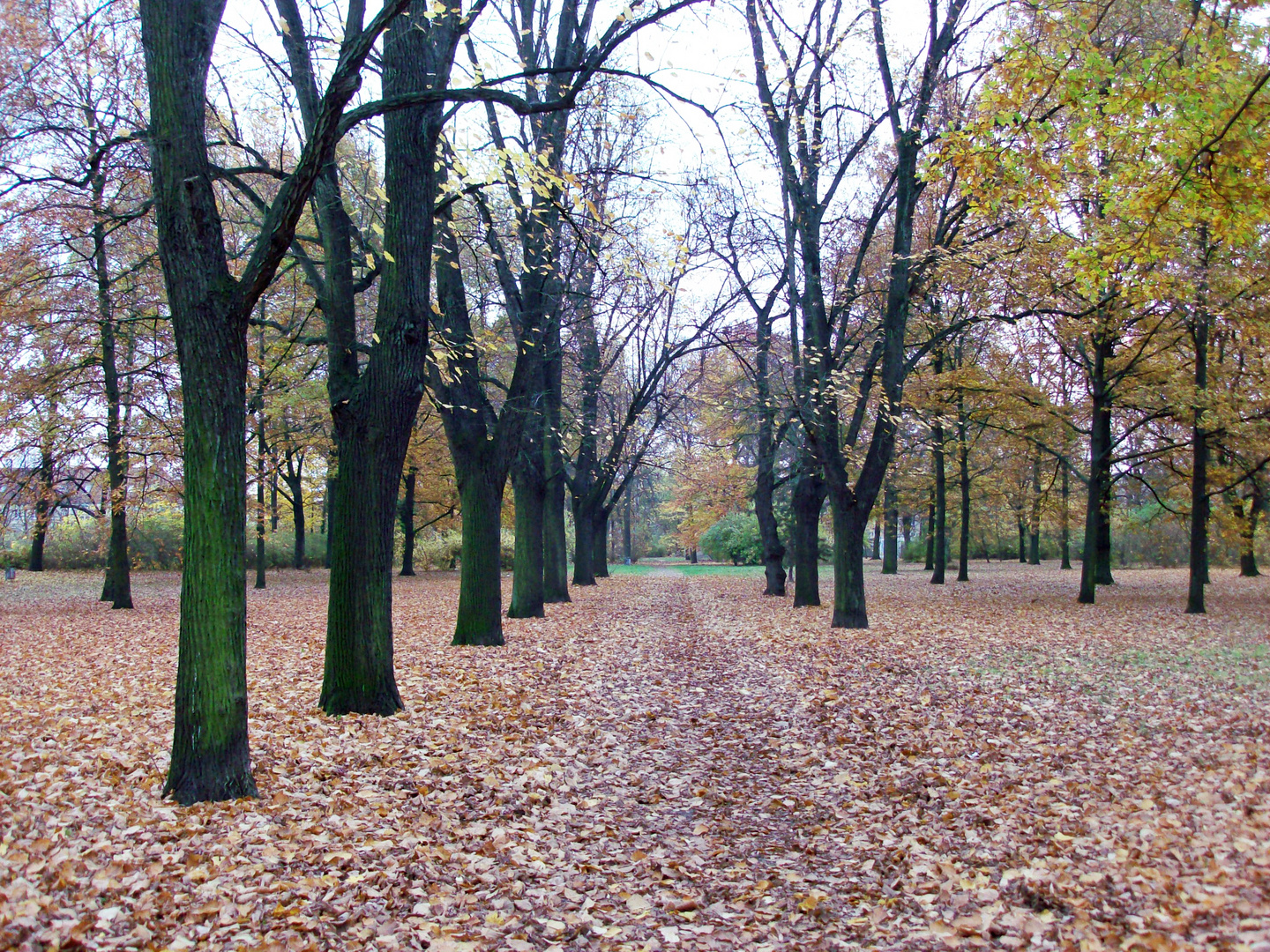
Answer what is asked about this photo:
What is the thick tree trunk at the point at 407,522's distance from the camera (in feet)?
96.8

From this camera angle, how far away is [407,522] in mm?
31031

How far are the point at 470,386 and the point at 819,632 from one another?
6.87m

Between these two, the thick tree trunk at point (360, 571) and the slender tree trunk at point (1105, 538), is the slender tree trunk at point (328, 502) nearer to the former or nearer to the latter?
the thick tree trunk at point (360, 571)

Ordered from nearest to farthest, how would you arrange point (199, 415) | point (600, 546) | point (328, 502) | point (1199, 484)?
point (199, 415) → point (1199, 484) → point (328, 502) → point (600, 546)

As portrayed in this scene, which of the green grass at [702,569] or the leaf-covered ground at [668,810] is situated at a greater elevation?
the leaf-covered ground at [668,810]

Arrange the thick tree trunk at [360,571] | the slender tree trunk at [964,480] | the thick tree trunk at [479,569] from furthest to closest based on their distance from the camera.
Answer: the slender tree trunk at [964,480]
the thick tree trunk at [479,569]
the thick tree trunk at [360,571]

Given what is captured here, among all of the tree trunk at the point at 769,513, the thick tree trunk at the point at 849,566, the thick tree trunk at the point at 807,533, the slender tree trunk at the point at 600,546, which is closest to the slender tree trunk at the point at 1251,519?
the thick tree trunk at the point at 807,533

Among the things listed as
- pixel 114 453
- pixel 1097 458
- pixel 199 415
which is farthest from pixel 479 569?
pixel 1097 458

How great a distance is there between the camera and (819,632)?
12.8 metres

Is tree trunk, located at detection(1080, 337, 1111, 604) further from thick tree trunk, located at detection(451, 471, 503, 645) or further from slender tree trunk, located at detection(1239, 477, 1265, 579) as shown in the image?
thick tree trunk, located at detection(451, 471, 503, 645)

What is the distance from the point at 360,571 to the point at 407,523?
2492cm

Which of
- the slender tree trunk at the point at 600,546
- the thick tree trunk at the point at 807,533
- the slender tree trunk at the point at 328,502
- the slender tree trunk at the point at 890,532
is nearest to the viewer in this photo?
the thick tree trunk at the point at 807,533

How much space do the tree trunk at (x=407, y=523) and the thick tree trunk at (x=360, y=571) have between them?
885 inches

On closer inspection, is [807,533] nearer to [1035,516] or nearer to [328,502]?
[1035,516]
